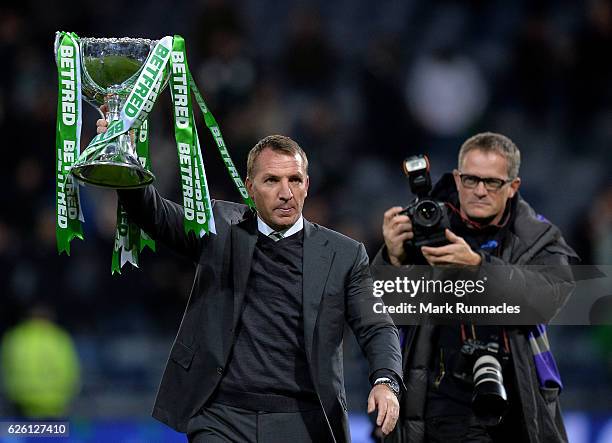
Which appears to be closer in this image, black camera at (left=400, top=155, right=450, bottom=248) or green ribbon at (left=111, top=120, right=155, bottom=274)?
green ribbon at (left=111, top=120, right=155, bottom=274)

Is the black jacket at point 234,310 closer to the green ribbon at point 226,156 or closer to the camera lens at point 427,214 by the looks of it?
the green ribbon at point 226,156

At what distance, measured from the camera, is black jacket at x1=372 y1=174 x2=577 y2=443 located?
4.23 metres

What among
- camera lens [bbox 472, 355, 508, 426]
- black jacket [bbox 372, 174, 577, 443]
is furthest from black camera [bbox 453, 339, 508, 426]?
black jacket [bbox 372, 174, 577, 443]

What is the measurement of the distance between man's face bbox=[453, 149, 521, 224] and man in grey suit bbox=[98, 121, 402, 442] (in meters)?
0.81

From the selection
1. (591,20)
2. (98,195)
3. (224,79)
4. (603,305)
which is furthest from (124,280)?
(591,20)

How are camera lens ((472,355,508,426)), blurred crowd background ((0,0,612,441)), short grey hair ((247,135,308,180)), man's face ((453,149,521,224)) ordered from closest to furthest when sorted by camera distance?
1. short grey hair ((247,135,308,180))
2. camera lens ((472,355,508,426))
3. man's face ((453,149,521,224))
4. blurred crowd background ((0,0,612,441))

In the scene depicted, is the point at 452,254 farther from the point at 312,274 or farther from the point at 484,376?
the point at 312,274

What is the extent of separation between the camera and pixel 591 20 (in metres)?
9.27

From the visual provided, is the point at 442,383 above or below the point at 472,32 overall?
below

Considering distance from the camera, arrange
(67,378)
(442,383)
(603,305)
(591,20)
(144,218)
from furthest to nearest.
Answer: (591,20)
(67,378)
(603,305)
(442,383)
(144,218)

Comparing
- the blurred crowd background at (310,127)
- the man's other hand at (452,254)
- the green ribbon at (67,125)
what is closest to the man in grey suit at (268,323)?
the green ribbon at (67,125)

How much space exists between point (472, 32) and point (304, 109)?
1.78 meters

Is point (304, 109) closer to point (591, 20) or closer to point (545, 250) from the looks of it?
point (591, 20)

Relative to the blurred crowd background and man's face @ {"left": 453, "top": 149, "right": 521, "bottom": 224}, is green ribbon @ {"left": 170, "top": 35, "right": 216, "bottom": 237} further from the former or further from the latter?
the blurred crowd background
